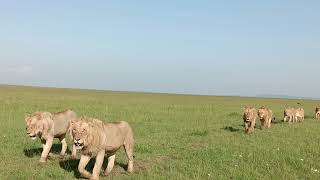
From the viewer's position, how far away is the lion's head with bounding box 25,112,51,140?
40.4ft

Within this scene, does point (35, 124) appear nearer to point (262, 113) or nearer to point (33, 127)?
point (33, 127)

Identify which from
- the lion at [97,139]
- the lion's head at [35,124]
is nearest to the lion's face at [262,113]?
the lion at [97,139]

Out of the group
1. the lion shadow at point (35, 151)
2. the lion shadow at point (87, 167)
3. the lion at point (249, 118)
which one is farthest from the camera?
the lion at point (249, 118)

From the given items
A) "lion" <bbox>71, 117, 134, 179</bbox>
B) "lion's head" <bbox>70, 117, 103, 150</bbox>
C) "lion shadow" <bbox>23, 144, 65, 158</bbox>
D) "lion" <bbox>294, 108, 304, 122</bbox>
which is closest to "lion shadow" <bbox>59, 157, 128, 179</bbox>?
"lion" <bbox>71, 117, 134, 179</bbox>

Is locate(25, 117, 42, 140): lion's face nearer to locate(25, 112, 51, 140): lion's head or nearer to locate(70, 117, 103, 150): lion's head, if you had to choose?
locate(25, 112, 51, 140): lion's head

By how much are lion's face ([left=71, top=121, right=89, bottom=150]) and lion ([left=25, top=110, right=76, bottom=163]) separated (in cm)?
277

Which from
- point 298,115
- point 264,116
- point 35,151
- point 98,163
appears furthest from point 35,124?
point 298,115

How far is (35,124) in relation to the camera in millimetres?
12492

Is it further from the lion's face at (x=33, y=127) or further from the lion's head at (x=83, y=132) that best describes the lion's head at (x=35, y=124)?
the lion's head at (x=83, y=132)

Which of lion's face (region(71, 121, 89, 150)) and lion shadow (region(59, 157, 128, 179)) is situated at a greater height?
lion's face (region(71, 121, 89, 150))

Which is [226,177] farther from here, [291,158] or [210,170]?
[291,158]

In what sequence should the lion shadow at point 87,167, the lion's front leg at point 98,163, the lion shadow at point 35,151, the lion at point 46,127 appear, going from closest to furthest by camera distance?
the lion's front leg at point 98,163 < the lion shadow at point 87,167 < the lion at point 46,127 < the lion shadow at point 35,151

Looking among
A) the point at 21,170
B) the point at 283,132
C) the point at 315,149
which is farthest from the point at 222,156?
the point at 283,132

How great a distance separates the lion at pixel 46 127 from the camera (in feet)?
40.8
